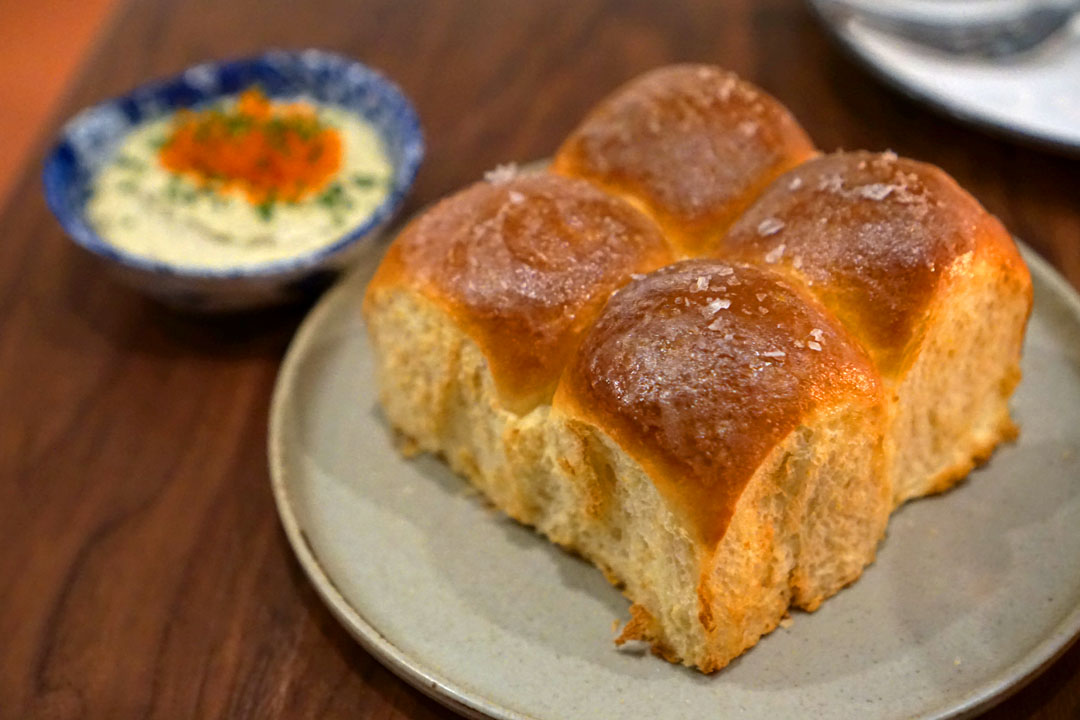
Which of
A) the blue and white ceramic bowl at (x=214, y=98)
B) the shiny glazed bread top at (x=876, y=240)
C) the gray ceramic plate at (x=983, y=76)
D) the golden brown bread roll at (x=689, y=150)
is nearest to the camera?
the shiny glazed bread top at (x=876, y=240)

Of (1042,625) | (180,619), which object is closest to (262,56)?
(180,619)

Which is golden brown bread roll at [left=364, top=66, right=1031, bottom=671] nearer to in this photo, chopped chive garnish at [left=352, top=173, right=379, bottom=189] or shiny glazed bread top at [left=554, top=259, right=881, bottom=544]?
shiny glazed bread top at [left=554, top=259, right=881, bottom=544]

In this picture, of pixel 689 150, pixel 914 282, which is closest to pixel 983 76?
pixel 689 150

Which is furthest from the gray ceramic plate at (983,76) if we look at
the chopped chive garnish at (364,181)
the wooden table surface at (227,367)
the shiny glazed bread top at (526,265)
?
the chopped chive garnish at (364,181)

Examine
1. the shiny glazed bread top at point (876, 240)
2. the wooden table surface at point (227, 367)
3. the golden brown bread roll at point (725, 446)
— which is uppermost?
the shiny glazed bread top at point (876, 240)

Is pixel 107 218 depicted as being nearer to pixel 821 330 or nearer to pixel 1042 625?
pixel 821 330

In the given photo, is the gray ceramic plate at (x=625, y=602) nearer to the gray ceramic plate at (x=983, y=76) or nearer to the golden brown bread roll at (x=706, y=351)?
the golden brown bread roll at (x=706, y=351)

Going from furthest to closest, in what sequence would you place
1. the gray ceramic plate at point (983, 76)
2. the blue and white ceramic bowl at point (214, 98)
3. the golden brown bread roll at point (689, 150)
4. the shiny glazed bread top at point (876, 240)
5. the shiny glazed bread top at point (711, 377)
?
the gray ceramic plate at point (983, 76)
the blue and white ceramic bowl at point (214, 98)
the golden brown bread roll at point (689, 150)
the shiny glazed bread top at point (876, 240)
the shiny glazed bread top at point (711, 377)

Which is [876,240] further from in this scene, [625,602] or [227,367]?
[227,367]
